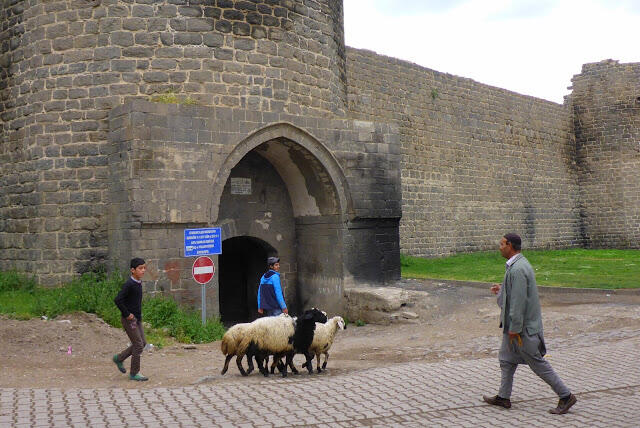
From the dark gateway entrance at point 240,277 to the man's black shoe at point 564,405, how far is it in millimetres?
8577

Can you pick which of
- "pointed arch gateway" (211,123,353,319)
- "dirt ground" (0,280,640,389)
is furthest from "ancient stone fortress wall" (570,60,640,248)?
"pointed arch gateway" (211,123,353,319)

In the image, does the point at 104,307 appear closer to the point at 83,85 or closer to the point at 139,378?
the point at 139,378

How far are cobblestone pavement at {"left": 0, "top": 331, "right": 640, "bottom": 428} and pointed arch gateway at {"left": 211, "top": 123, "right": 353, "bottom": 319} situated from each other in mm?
5477

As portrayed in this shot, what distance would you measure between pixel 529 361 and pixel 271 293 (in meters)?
3.76

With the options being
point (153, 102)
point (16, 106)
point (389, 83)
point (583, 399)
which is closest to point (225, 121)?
point (153, 102)

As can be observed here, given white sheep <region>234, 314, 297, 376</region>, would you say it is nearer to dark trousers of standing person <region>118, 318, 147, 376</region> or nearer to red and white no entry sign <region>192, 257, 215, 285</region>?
dark trousers of standing person <region>118, 318, 147, 376</region>

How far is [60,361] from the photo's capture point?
799 centimetres

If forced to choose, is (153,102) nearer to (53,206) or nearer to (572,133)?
(53,206)

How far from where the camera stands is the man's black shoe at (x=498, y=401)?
5.43m

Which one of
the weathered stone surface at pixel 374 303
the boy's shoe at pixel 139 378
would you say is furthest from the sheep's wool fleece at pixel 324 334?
the weathered stone surface at pixel 374 303

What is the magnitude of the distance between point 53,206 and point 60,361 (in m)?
3.38

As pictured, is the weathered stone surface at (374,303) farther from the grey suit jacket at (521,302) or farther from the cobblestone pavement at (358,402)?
the grey suit jacket at (521,302)

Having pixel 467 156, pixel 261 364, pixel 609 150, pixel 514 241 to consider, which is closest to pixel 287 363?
pixel 261 364

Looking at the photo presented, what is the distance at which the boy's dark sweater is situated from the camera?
669 centimetres
